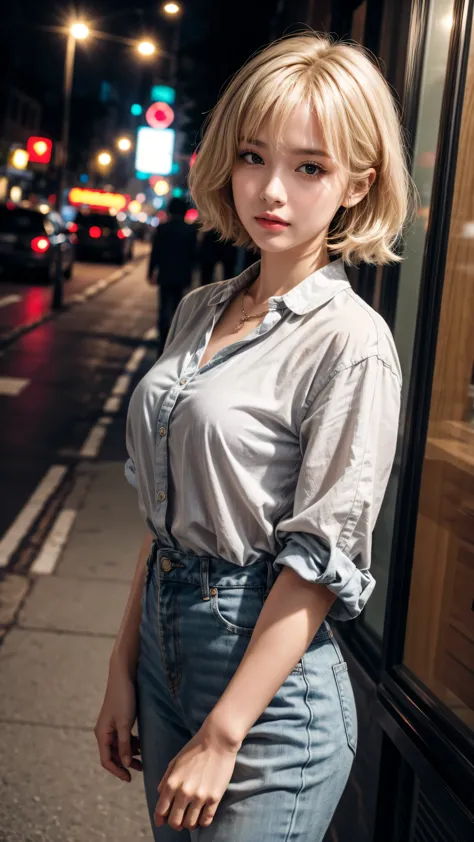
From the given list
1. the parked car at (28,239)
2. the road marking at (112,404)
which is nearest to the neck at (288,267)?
the road marking at (112,404)

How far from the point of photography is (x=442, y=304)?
2.60m

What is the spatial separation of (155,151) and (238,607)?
Result: 3533cm

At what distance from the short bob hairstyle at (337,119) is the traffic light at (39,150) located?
21979 millimetres

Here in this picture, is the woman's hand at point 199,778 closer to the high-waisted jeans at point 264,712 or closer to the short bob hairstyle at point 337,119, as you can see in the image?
the high-waisted jeans at point 264,712

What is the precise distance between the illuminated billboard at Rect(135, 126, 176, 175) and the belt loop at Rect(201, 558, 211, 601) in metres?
35.1

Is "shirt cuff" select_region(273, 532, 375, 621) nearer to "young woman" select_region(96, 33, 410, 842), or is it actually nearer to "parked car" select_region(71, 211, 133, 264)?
A: "young woman" select_region(96, 33, 410, 842)

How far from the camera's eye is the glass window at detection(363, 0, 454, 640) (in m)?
2.77

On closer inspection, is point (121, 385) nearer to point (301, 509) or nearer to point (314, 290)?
point (314, 290)

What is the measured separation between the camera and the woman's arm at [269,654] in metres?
1.51

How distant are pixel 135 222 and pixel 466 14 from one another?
59518 millimetres

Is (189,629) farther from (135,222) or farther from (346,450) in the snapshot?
(135,222)

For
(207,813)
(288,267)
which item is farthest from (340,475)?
(207,813)

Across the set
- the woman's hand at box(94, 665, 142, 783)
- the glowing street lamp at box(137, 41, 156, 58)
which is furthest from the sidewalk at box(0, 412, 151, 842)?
the glowing street lamp at box(137, 41, 156, 58)

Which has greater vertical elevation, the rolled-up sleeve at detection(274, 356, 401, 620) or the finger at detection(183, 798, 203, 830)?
the rolled-up sleeve at detection(274, 356, 401, 620)
